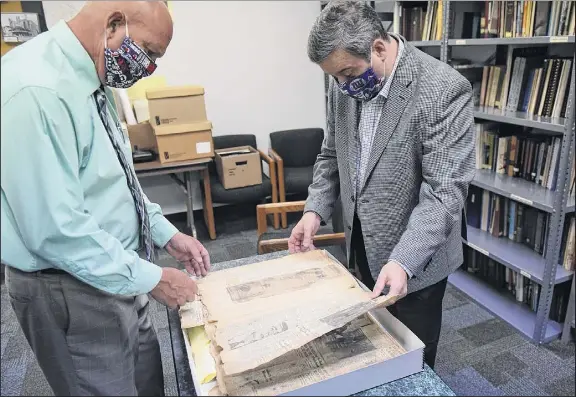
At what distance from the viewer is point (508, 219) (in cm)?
227

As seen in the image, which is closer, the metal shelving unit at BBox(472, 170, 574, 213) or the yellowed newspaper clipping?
the yellowed newspaper clipping

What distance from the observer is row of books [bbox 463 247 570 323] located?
2.06 meters

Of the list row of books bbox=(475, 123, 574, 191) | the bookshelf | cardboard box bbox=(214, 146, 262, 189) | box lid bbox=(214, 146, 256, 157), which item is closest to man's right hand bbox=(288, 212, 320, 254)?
the bookshelf

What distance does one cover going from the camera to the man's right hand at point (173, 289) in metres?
0.61

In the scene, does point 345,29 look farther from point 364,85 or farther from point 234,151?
point 234,151

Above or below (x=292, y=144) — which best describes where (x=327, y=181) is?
above

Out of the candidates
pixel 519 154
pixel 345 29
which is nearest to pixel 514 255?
pixel 519 154

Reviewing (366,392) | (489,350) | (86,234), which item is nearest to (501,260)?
(489,350)

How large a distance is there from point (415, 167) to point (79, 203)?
0.75 metres

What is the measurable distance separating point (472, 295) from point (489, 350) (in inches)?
20.5

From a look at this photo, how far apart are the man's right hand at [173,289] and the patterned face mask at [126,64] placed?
0.90 ft

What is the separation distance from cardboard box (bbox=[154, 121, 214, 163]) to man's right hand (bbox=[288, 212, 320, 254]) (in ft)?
5.50

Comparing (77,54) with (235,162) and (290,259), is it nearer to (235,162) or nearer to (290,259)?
(290,259)

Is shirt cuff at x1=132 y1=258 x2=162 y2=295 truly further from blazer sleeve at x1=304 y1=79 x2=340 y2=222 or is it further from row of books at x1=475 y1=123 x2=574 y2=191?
row of books at x1=475 y1=123 x2=574 y2=191
